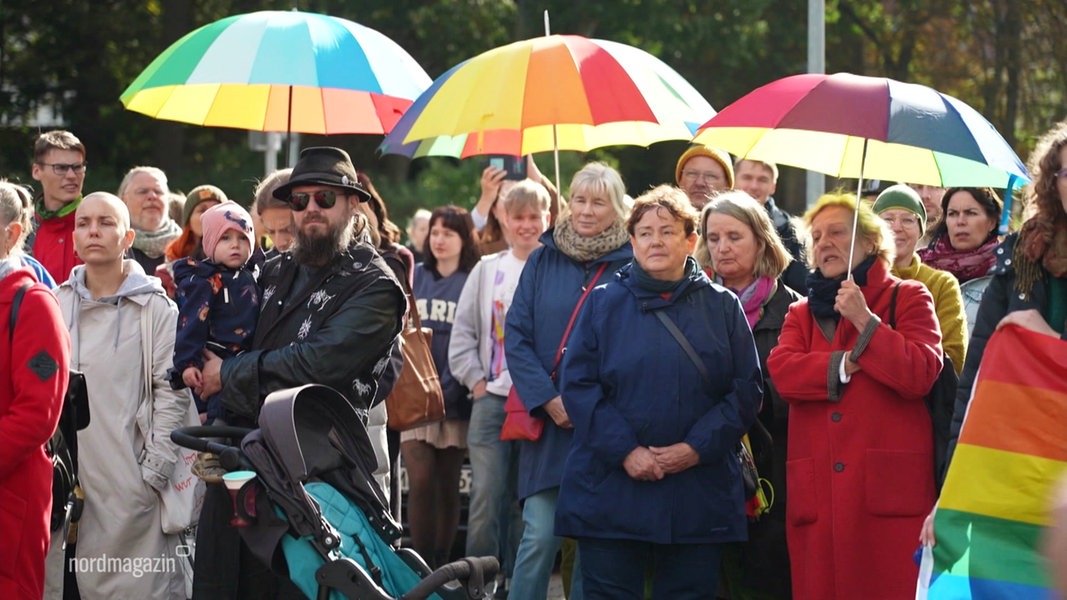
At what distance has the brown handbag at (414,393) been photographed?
27.5 ft

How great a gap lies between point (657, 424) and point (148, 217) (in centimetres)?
430

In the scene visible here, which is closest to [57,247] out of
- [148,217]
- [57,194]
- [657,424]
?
[57,194]

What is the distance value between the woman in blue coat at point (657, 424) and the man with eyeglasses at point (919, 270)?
98 cm

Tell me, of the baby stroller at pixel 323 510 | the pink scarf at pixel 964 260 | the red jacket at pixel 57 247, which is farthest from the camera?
the red jacket at pixel 57 247

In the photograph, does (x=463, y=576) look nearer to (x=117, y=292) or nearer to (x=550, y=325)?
(x=550, y=325)

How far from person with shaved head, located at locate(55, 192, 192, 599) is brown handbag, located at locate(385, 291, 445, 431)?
50.3 inches

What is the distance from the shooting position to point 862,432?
21.2 feet

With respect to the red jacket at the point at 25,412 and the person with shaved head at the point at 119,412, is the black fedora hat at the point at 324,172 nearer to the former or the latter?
the red jacket at the point at 25,412

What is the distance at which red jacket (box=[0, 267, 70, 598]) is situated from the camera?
5770mm

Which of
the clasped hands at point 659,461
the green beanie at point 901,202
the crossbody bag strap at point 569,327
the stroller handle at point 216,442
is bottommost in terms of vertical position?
the clasped hands at point 659,461

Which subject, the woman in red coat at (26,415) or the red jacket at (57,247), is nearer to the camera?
the woman in red coat at (26,415)

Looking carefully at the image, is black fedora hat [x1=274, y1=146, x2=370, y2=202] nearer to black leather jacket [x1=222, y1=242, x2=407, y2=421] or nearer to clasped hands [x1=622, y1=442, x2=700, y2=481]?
black leather jacket [x1=222, y1=242, x2=407, y2=421]

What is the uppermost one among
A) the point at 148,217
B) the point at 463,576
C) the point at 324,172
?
the point at 324,172

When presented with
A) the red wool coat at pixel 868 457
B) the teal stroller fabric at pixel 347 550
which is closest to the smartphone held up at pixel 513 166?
the red wool coat at pixel 868 457
